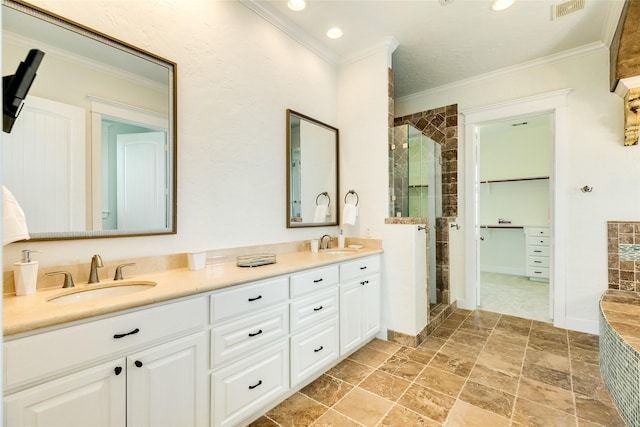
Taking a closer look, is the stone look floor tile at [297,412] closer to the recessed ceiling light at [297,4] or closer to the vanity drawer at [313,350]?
the vanity drawer at [313,350]

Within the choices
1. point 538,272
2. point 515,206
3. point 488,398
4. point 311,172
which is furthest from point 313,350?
point 515,206

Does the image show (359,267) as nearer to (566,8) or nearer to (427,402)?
(427,402)

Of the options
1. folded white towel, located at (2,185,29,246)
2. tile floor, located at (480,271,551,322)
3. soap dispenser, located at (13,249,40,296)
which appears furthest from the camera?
tile floor, located at (480,271,551,322)

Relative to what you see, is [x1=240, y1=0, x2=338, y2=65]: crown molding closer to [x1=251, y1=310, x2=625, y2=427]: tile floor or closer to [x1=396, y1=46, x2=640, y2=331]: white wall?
[x1=396, y1=46, x2=640, y2=331]: white wall

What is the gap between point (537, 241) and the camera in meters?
5.23

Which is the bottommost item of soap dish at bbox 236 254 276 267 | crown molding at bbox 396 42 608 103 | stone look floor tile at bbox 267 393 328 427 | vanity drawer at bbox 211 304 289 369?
stone look floor tile at bbox 267 393 328 427

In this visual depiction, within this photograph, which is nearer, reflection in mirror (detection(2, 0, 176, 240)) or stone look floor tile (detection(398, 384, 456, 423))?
reflection in mirror (detection(2, 0, 176, 240))

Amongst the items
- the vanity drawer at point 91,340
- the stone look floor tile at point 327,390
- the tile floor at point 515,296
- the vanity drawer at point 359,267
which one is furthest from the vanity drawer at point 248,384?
the tile floor at point 515,296

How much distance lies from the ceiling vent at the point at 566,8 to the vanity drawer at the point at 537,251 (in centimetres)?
384

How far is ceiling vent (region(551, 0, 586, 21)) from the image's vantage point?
8.04ft

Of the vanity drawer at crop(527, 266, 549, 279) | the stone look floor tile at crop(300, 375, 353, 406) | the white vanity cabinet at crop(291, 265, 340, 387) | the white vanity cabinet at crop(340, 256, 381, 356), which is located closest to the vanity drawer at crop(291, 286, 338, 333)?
the white vanity cabinet at crop(291, 265, 340, 387)

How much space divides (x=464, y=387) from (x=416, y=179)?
2.00 meters

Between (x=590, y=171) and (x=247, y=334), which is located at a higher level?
(x=590, y=171)

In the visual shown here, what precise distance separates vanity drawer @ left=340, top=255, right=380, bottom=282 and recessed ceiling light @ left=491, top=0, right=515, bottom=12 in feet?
7.55
